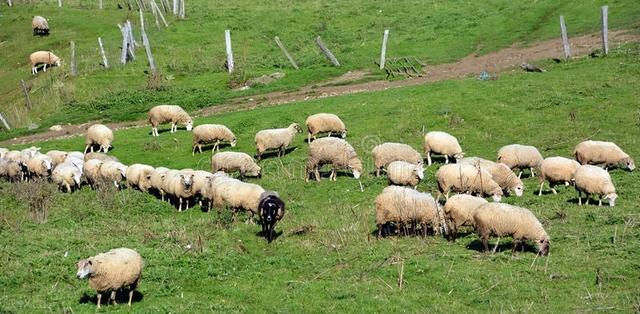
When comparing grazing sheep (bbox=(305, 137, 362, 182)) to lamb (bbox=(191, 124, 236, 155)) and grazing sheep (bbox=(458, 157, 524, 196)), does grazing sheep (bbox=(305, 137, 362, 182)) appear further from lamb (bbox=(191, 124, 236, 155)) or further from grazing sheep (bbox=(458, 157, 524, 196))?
lamb (bbox=(191, 124, 236, 155))

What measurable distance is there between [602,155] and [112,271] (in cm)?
1582

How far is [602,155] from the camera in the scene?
2366cm

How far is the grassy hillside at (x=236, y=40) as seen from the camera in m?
40.4

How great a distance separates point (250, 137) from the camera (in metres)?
31.0

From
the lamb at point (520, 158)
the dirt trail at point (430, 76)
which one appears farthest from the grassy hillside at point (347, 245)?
the dirt trail at point (430, 76)

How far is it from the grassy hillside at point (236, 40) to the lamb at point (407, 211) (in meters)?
21.7

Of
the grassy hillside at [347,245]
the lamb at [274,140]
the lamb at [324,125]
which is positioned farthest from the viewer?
the lamb at [324,125]

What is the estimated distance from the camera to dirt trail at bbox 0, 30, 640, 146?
121 feet

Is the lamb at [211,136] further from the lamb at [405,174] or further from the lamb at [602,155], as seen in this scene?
the lamb at [602,155]

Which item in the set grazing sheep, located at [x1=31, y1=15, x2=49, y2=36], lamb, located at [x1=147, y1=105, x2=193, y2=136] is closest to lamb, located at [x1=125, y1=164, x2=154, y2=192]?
lamb, located at [x1=147, y1=105, x2=193, y2=136]

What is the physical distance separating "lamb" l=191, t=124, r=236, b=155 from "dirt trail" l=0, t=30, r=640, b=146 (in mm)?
6852

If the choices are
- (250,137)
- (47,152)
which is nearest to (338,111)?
(250,137)

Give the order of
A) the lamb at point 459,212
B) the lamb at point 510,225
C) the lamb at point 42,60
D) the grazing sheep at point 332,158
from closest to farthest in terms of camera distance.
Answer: the lamb at point 510,225 → the lamb at point 459,212 → the grazing sheep at point 332,158 → the lamb at point 42,60

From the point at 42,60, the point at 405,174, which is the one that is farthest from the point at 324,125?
the point at 42,60
